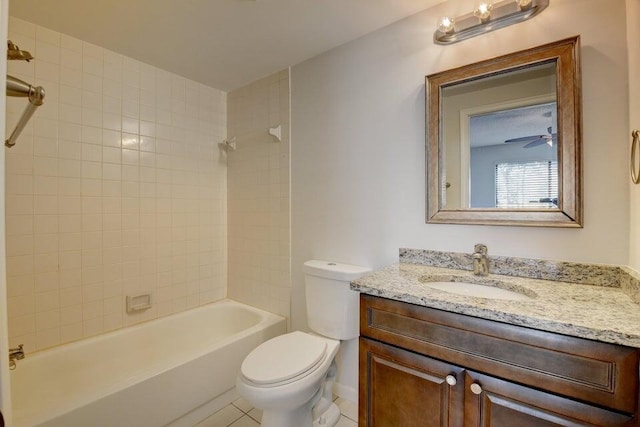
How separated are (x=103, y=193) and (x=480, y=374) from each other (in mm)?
2310

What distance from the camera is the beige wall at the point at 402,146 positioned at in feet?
3.72

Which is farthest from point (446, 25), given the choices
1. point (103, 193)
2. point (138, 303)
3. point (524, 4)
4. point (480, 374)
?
point (138, 303)

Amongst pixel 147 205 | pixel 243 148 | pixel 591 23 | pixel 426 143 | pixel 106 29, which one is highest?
pixel 106 29

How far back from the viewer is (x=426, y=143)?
1523mm

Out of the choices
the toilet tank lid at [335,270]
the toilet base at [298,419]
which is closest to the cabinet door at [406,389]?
the toilet base at [298,419]

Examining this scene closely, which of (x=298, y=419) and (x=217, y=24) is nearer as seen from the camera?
(x=298, y=419)

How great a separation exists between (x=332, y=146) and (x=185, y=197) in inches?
51.6

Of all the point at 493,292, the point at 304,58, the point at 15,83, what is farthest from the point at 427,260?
the point at 15,83

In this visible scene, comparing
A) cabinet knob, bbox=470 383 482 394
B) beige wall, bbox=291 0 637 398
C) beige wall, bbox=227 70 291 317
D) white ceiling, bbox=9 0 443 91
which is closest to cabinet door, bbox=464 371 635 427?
cabinet knob, bbox=470 383 482 394

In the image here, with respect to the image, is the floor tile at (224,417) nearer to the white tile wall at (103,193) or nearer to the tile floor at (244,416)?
the tile floor at (244,416)

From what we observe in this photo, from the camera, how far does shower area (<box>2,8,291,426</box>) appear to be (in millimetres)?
1666

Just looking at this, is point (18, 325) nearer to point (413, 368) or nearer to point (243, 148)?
point (243, 148)

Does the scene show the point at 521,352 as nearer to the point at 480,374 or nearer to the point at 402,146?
the point at 480,374

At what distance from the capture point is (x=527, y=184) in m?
1.28
